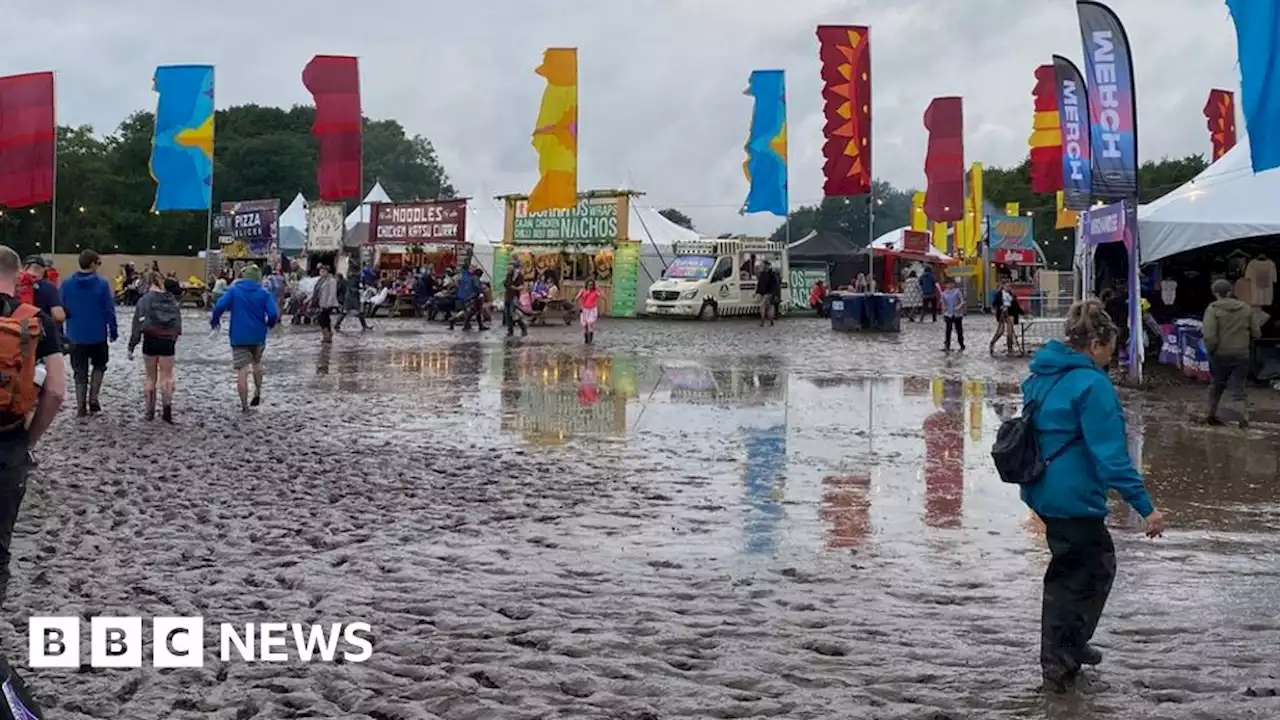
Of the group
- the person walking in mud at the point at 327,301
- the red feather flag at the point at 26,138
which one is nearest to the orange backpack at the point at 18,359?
the person walking in mud at the point at 327,301

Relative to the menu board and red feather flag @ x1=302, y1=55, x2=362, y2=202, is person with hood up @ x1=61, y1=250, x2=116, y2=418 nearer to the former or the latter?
red feather flag @ x1=302, y1=55, x2=362, y2=202

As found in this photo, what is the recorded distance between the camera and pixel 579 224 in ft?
124

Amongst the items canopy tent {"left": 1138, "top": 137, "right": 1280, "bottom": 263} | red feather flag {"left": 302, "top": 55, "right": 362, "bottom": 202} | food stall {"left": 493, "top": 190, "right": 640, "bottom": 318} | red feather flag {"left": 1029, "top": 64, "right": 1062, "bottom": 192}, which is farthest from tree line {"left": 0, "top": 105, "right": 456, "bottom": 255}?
canopy tent {"left": 1138, "top": 137, "right": 1280, "bottom": 263}

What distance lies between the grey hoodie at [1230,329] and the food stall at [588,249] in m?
26.0

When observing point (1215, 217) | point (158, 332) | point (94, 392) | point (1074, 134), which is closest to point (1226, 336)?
point (1215, 217)

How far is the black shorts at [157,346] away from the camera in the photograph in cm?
1169

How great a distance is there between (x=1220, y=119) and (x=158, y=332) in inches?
1101

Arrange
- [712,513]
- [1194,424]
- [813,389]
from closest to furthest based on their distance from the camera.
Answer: [712,513] → [1194,424] → [813,389]

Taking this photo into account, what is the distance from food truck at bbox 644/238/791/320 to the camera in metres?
34.6

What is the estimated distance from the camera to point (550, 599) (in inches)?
225

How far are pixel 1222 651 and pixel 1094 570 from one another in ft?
2.94

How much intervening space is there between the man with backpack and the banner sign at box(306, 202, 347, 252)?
111ft

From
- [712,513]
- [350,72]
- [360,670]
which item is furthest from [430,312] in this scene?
[360,670]

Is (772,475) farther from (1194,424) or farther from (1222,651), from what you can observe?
(1194,424)
